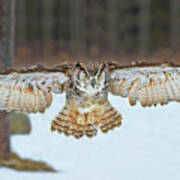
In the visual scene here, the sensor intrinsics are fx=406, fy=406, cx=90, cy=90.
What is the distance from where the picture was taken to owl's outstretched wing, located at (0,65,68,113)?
13.1 ft

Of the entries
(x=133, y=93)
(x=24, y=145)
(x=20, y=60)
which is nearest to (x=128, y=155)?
(x=24, y=145)

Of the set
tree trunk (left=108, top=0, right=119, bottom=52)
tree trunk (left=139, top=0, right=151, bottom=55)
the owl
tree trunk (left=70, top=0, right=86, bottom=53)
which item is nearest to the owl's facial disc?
the owl

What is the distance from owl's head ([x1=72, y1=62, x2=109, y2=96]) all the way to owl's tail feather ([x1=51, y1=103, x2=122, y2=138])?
0.36 m

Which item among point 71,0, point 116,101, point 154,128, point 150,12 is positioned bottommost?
point 154,128

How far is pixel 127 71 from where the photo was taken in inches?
157

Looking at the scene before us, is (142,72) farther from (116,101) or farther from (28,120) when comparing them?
(116,101)

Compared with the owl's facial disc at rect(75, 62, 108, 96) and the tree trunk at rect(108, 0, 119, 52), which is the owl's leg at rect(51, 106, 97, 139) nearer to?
the owl's facial disc at rect(75, 62, 108, 96)


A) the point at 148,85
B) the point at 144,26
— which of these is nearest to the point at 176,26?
the point at 144,26

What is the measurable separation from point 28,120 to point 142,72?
4523 mm

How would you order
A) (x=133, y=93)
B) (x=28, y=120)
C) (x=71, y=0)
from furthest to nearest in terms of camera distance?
(x=71, y=0) < (x=28, y=120) < (x=133, y=93)

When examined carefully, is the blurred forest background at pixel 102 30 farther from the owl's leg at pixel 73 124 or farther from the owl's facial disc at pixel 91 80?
the owl's facial disc at pixel 91 80

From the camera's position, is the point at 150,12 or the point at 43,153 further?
the point at 150,12

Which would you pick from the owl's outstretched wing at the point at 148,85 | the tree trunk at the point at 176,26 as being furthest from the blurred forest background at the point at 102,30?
the owl's outstretched wing at the point at 148,85

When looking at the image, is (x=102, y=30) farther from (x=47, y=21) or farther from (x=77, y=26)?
(x=47, y=21)
